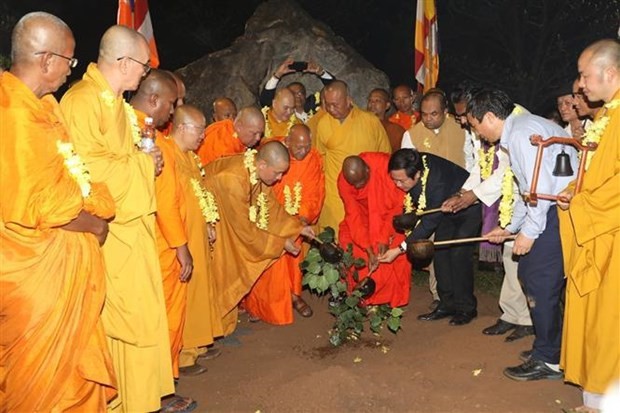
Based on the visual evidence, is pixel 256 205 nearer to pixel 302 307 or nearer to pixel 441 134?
pixel 302 307

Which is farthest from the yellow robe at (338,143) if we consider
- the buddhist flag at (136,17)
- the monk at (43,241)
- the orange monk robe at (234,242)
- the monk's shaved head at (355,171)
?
the monk at (43,241)

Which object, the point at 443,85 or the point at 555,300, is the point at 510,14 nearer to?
the point at 443,85

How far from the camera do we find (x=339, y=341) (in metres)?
5.22

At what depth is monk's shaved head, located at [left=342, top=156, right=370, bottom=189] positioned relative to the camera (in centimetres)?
560

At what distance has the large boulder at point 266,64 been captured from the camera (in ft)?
32.7

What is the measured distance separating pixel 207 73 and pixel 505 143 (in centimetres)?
673

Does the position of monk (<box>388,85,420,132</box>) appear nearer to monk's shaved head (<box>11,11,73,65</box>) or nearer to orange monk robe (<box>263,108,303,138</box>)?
orange monk robe (<box>263,108,303,138</box>)

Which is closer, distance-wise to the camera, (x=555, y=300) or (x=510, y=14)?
(x=555, y=300)

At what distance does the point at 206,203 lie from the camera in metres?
4.95

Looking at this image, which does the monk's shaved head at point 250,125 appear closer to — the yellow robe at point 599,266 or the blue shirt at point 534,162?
the blue shirt at point 534,162

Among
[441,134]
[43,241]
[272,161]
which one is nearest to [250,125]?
[272,161]

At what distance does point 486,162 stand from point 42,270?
401 cm

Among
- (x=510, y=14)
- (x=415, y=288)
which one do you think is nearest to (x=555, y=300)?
(x=415, y=288)

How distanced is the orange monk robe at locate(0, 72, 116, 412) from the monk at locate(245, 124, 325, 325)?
109 inches
